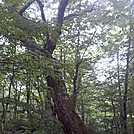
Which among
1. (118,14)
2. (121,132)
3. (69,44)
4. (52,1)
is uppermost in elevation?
(52,1)

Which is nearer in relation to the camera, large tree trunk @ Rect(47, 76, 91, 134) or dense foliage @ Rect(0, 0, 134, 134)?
large tree trunk @ Rect(47, 76, 91, 134)

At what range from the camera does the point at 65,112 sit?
3.42 meters

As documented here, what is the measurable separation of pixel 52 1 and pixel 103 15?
1.64m

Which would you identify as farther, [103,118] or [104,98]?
[104,98]

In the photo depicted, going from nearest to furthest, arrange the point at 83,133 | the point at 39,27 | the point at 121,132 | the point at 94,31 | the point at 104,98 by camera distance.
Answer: the point at 39,27 → the point at 83,133 → the point at 121,132 → the point at 94,31 → the point at 104,98

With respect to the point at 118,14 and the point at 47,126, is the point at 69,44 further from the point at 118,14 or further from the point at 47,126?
the point at 47,126

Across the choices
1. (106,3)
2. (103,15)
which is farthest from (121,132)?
(106,3)

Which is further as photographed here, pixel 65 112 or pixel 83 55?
pixel 83 55

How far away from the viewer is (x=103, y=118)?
17.1 ft

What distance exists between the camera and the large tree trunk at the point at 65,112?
3297mm

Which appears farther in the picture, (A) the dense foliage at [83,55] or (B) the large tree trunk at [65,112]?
(A) the dense foliage at [83,55]

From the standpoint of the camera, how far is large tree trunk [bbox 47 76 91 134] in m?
3.30

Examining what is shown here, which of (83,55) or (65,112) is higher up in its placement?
(83,55)

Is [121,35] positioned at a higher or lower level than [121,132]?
higher
